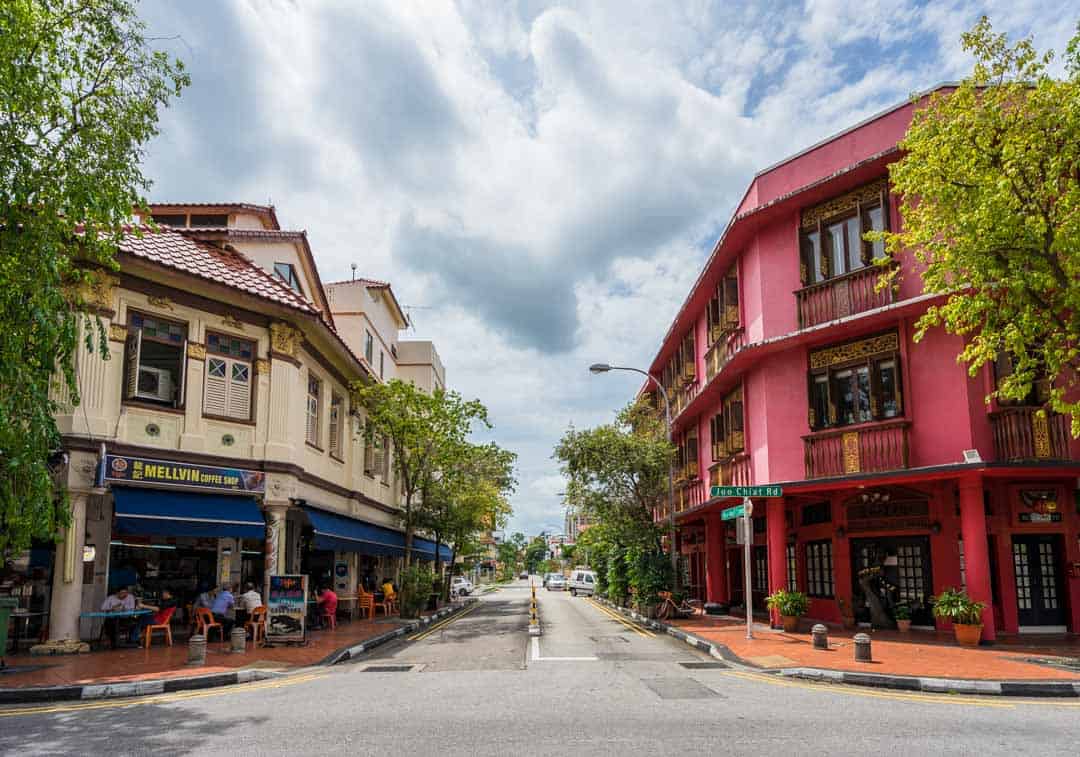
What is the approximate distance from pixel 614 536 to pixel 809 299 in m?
13.4

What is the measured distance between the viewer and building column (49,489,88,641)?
52.2 ft

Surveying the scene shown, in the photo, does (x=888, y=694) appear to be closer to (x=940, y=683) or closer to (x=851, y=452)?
(x=940, y=683)

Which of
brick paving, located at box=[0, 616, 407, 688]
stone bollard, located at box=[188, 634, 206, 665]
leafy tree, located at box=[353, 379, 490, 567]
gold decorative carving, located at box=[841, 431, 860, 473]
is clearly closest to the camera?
brick paving, located at box=[0, 616, 407, 688]

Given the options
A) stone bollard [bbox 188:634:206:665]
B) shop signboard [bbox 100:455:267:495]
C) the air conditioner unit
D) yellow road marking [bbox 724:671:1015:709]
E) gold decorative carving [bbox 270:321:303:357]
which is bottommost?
yellow road marking [bbox 724:671:1015:709]

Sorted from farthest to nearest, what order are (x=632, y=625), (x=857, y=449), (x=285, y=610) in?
(x=632, y=625)
(x=857, y=449)
(x=285, y=610)

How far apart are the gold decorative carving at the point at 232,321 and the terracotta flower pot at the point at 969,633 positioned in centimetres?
1723

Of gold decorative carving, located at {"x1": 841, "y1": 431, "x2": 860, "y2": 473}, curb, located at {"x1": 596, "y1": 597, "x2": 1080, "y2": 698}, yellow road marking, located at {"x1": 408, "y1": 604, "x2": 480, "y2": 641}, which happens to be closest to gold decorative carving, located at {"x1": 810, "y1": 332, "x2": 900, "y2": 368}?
gold decorative carving, located at {"x1": 841, "y1": 431, "x2": 860, "y2": 473}

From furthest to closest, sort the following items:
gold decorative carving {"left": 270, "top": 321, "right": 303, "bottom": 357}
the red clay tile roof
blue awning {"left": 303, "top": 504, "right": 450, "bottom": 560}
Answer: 1. blue awning {"left": 303, "top": 504, "right": 450, "bottom": 560}
2. gold decorative carving {"left": 270, "top": 321, "right": 303, "bottom": 357}
3. the red clay tile roof

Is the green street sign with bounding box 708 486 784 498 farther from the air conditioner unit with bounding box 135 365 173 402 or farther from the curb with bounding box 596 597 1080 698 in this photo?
the air conditioner unit with bounding box 135 365 173 402

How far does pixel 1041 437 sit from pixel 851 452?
3.81 m

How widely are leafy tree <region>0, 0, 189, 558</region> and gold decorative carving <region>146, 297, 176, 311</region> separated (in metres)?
5.54

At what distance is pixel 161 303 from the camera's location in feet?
59.9

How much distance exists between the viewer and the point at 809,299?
Result: 20.0m

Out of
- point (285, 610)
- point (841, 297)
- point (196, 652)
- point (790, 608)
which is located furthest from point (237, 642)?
point (841, 297)
